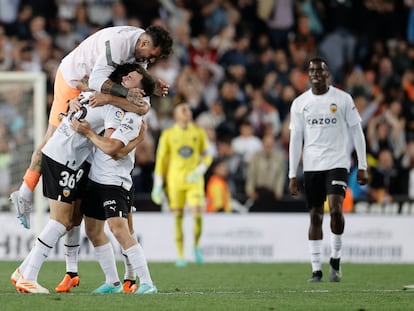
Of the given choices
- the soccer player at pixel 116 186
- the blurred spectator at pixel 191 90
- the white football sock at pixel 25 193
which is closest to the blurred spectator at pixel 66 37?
the blurred spectator at pixel 191 90

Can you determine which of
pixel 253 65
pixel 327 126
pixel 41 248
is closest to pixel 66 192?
pixel 41 248

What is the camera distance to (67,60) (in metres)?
12.4

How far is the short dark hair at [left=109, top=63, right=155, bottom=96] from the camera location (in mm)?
11484

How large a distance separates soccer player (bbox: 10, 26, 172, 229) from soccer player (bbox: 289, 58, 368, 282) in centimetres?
317

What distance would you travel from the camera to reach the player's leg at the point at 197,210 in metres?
19.2

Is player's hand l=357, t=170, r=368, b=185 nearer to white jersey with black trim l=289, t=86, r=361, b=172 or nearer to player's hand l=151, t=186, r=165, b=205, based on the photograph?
white jersey with black trim l=289, t=86, r=361, b=172

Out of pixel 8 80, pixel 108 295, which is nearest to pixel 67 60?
pixel 108 295

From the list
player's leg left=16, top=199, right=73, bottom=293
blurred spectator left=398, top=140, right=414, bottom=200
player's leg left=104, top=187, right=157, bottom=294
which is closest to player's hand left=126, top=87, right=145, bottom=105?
player's leg left=104, top=187, right=157, bottom=294

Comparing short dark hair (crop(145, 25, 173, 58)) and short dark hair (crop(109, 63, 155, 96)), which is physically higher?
short dark hair (crop(145, 25, 173, 58))

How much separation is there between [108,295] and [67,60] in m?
2.71

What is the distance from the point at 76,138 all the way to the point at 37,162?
1.29m

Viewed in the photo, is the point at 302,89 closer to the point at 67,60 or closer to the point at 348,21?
the point at 348,21

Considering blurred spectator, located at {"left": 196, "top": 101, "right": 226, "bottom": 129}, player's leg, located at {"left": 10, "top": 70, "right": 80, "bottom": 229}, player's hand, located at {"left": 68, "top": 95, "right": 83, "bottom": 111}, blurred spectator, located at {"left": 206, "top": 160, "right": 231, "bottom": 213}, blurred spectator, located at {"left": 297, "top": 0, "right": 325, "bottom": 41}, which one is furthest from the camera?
blurred spectator, located at {"left": 297, "top": 0, "right": 325, "bottom": 41}

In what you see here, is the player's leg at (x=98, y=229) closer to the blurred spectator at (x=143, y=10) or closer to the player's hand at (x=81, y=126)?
the player's hand at (x=81, y=126)
